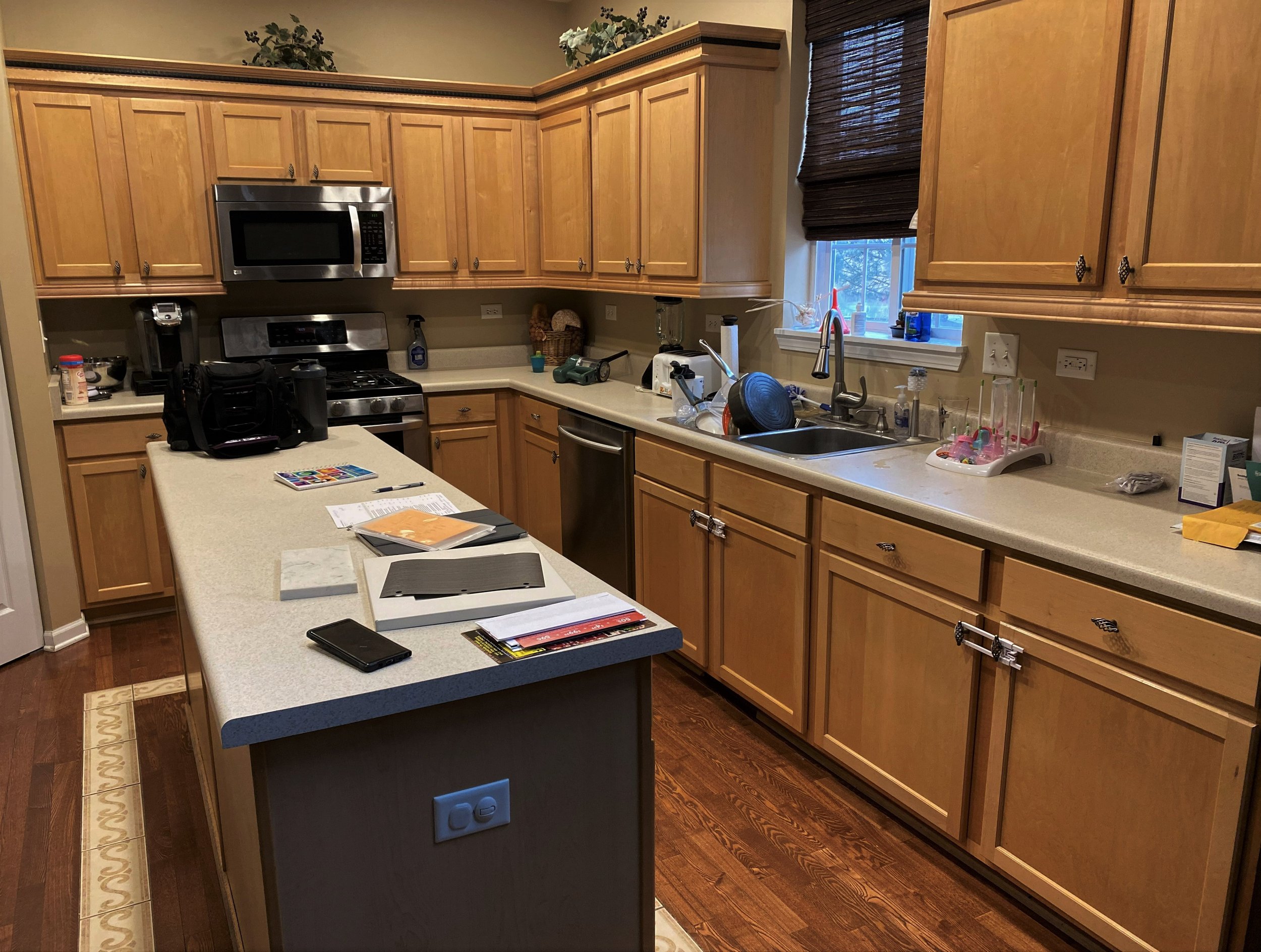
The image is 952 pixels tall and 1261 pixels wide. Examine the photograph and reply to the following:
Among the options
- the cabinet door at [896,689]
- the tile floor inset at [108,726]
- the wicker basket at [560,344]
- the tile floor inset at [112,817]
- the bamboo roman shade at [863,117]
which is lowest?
the tile floor inset at [112,817]

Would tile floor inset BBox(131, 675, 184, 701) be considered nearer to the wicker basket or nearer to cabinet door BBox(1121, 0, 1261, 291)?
the wicker basket

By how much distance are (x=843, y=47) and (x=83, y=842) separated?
11.0 ft

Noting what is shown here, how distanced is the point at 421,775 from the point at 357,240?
136 inches

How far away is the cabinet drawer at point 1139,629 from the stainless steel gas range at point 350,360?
2.98 metres

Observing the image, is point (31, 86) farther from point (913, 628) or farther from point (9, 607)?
point (913, 628)

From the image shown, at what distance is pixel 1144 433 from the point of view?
7.78ft

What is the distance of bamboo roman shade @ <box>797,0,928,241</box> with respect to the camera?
9.83 feet

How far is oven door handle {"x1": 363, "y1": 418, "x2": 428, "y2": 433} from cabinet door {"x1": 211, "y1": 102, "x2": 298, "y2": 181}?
1.18 metres

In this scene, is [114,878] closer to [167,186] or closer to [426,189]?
[167,186]

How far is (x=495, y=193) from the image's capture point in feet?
15.2

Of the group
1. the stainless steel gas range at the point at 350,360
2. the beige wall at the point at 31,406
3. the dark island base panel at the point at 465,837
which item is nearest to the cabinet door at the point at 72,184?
the beige wall at the point at 31,406

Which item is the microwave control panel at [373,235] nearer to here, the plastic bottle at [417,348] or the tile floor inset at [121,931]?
the plastic bottle at [417,348]

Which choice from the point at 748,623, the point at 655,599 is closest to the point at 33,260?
the point at 655,599

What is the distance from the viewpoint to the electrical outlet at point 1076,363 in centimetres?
247
